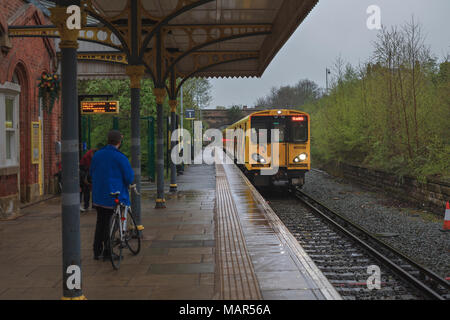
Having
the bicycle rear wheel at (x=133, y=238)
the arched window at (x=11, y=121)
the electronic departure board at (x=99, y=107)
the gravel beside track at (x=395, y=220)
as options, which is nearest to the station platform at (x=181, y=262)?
the bicycle rear wheel at (x=133, y=238)

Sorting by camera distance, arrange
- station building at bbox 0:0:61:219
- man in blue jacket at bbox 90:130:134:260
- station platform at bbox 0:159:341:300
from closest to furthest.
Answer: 1. station platform at bbox 0:159:341:300
2. man in blue jacket at bbox 90:130:134:260
3. station building at bbox 0:0:61:219

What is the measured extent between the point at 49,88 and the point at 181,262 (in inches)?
277

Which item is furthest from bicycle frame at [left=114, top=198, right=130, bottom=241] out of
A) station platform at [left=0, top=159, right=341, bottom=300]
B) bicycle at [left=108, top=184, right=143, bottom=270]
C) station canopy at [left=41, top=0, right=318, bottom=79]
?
station canopy at [left=41, top=0, right=318, bottom=79]

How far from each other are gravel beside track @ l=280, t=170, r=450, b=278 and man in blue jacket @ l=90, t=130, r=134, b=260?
4964 mm

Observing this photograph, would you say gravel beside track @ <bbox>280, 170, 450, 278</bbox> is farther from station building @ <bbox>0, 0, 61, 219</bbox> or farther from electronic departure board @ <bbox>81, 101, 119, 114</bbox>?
station building @ <bbox>0, 0, 61, 219</bbox>

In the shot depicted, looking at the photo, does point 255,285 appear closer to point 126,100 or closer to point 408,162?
point 408,162

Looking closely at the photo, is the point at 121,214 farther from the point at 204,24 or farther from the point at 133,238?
the point at 204,24

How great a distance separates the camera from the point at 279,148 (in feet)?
50.8

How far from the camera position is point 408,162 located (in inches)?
604

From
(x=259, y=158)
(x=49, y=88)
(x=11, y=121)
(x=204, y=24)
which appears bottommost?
(x=259, y=158)

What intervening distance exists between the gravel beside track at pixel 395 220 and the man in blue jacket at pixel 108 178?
496cm

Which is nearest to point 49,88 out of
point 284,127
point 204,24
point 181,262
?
point 204,24

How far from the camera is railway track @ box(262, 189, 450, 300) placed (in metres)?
6.12
